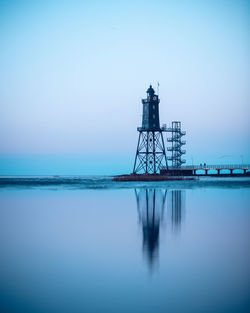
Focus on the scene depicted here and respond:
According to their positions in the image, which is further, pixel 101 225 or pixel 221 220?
pixel 221 220

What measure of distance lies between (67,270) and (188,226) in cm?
591

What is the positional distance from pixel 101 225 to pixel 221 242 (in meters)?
4.39

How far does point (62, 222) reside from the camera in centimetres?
1198

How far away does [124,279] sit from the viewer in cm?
529

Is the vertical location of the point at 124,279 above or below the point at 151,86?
below

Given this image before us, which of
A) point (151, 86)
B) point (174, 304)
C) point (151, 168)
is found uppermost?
point (151, 86)

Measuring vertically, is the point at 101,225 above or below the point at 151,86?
below

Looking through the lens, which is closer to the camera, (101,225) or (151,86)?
(101,225)

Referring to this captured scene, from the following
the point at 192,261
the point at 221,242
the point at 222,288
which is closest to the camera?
the point at 222,288

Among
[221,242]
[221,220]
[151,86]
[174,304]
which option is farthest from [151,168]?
[174,304]

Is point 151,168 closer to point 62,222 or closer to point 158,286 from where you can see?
point 62,222

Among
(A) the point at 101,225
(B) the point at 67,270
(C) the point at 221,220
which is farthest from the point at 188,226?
(B) the point at 67,270

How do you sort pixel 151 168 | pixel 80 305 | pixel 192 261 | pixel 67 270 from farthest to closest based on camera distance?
pixel 151 168, pixel 192 261, pixel 67 270, pixel 80 305

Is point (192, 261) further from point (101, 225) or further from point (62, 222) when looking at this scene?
point (62, 222)
